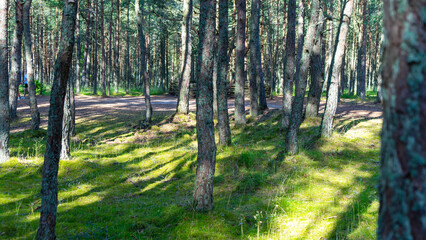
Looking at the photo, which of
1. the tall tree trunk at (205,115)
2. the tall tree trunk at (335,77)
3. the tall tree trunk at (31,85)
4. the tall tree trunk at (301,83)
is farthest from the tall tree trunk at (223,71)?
the tall tree trunk at (31,85)

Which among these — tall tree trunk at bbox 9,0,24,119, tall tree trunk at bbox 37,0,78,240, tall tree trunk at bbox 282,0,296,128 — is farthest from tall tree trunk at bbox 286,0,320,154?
tall tree trunk at bbox 9,0,24,119

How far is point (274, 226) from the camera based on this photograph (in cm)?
521

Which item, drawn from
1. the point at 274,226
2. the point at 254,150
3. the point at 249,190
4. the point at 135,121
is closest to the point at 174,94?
the point at 135,121

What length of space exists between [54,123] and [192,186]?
4055 mm

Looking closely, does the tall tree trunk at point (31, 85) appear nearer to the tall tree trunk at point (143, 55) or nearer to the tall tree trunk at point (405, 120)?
the tall tree trunk at point (143, 55)

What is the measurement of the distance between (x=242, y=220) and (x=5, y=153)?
714 cm

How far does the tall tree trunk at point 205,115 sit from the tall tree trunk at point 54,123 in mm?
2116

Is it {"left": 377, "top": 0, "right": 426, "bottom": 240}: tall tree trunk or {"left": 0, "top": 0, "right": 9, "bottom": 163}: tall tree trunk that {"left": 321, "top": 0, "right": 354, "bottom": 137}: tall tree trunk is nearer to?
{"left": 377, "top": 0, "right": 426, "bottom": 240}: tall tree trunk

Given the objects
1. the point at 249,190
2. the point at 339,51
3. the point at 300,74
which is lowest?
the point at 249,190

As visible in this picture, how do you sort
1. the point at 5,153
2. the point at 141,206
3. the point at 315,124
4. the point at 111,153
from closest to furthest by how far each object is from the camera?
1. the point at 141,206
2. the point at 5,153
3. the point at 111,153
4. the point at 315,124

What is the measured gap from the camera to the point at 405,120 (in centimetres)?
144

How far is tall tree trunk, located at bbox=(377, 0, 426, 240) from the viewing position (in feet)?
4.65

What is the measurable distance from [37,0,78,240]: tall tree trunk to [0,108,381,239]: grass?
648 millimetres

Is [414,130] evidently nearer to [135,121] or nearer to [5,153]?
[5,153]
